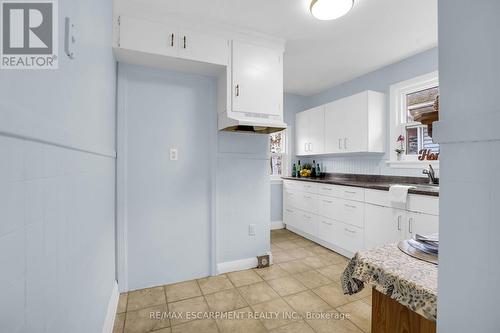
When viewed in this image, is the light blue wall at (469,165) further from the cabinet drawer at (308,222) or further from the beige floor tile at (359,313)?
the cabinet drawer at (308,222)

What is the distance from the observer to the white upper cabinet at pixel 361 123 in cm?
322

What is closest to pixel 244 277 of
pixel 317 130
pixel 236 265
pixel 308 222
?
pixel 236 265

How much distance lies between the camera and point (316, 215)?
356 centimetres

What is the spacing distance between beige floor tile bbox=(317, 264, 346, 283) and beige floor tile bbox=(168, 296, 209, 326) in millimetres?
1327

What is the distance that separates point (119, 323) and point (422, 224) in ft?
9.01

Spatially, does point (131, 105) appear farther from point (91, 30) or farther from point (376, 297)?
point (376, 297)

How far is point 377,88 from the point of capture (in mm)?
3441

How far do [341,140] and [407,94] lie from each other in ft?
3.32

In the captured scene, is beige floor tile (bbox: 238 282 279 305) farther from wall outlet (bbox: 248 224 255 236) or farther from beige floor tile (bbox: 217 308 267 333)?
wall outlet (bbox: 248 224 255 236)

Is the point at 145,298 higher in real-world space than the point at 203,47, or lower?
lower

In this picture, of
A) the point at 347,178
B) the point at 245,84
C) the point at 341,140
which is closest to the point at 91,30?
the point at 245,84

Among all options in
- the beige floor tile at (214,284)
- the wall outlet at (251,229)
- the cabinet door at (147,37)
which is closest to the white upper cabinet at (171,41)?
the cabinet door at (147,37)

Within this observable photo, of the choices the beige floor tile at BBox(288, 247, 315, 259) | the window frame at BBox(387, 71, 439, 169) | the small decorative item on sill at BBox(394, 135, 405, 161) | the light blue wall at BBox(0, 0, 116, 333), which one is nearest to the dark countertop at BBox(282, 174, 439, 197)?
the window frame at BBox(387, 71, 439, 169)

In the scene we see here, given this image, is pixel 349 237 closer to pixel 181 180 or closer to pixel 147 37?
pixel 181 180
